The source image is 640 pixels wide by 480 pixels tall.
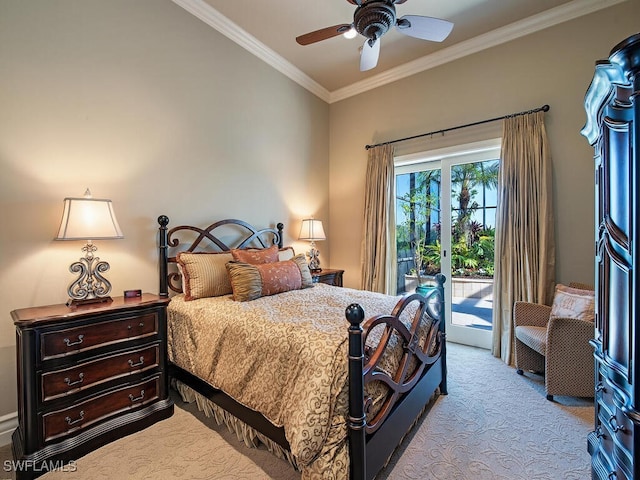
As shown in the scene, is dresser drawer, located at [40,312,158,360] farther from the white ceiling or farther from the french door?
the french door

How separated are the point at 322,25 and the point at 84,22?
2124 millimetres

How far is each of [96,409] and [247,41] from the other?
3702 millimetres

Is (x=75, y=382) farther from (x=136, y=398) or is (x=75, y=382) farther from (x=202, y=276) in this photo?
(x=202, y=276)

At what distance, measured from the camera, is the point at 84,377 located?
1.79 meters

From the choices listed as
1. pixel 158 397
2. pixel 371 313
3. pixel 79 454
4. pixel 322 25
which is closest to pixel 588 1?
pixel 322 25

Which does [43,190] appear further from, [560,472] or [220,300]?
[560,472]

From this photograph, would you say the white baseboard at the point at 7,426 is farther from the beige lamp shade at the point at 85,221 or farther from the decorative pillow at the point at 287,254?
the decorative pillow at the point at 287,254

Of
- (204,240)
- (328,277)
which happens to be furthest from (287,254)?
(204,240)

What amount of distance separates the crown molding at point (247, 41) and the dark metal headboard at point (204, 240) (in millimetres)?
2027

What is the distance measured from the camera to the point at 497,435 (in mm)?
1971

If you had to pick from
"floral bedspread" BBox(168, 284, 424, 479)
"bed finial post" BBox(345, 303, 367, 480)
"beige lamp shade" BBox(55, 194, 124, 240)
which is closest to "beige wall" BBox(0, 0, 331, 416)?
"beige lamp shade" BBox(55, 194, 124, 240)

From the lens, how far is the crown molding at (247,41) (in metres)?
2.88

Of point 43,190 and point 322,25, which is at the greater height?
point 322,25

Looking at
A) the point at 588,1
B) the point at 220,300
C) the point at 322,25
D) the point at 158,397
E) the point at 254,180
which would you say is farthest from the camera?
the point at 254,180
